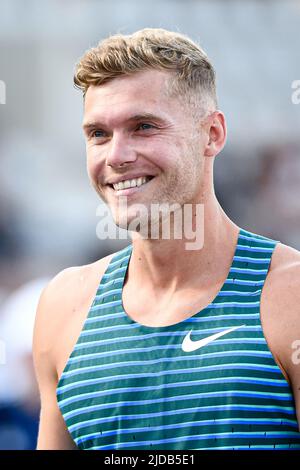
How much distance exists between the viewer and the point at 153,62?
6.93ft

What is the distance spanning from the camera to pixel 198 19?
6.66 metres

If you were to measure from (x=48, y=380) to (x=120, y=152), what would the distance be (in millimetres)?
726

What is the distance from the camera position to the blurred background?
5.32 m

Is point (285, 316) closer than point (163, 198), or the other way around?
point (285, 316)

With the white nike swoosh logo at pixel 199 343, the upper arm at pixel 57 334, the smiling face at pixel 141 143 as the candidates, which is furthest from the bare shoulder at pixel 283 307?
the upper arm at pixel 57 334

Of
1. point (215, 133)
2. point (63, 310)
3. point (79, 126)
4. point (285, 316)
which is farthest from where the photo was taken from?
point (79, 126)

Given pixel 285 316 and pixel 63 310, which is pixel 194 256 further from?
pixel 63 310

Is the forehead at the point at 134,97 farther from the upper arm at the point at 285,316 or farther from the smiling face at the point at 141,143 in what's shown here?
the upper arm at the point at 285,316

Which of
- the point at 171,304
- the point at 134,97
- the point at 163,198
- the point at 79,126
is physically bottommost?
the point at 171,304

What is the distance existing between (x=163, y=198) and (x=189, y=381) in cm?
48

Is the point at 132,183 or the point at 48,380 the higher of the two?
the point at 132,183

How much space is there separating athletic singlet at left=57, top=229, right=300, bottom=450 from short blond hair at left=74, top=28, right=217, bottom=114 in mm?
424

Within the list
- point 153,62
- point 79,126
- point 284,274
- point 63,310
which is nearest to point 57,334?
point 63,310

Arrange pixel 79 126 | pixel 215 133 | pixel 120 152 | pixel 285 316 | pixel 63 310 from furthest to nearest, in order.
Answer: pixel 79 126 → pixel 63 310 → pixel 215 133 → pixel 120 152 → pixel 285 316
